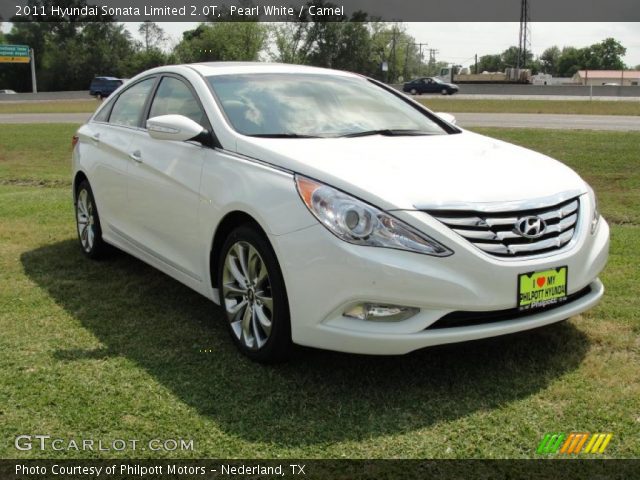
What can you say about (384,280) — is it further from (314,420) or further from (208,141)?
(208,141)

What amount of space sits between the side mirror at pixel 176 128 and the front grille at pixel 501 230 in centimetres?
160

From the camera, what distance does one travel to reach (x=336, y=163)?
11.8 feet

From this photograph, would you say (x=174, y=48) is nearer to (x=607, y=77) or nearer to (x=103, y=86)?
(x=103, y=86)

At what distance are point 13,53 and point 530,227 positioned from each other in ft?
263

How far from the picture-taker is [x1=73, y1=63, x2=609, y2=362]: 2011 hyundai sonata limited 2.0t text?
10.7 feet

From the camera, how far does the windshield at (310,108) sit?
14.1ft

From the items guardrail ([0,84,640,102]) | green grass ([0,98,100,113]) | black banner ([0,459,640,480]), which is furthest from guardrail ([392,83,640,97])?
black banner ([0,459,640,480])

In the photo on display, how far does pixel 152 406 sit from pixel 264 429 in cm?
60

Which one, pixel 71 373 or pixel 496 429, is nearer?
pixel 496 429

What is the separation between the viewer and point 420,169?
360 centimetres

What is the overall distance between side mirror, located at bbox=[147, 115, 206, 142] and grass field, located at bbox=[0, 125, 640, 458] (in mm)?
1198

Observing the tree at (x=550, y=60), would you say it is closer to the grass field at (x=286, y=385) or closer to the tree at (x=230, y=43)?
the tree at (x=230, y=43)

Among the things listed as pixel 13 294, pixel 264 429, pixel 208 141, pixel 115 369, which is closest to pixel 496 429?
pixel 264 429

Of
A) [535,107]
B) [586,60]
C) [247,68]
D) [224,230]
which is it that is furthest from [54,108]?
[586,60]
